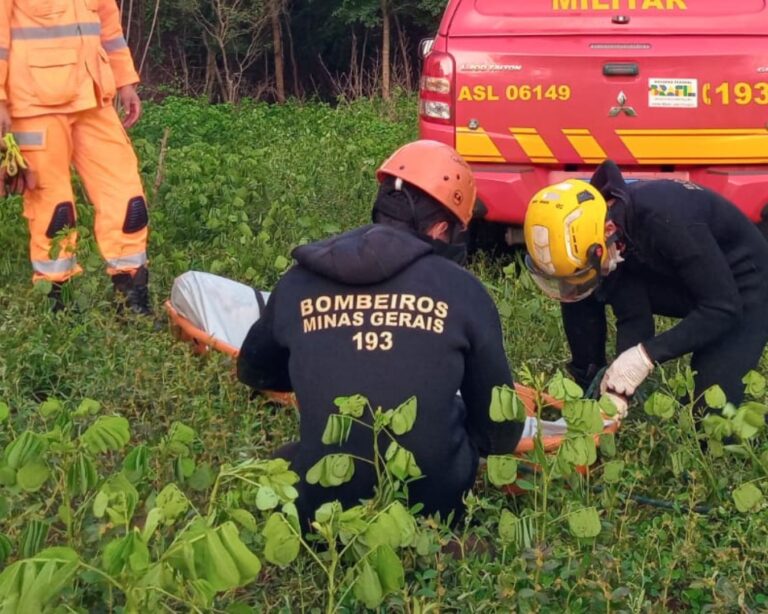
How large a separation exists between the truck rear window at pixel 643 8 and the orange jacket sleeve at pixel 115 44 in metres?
1.75

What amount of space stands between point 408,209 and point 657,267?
1053 mm

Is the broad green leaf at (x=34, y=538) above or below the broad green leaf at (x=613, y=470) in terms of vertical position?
above

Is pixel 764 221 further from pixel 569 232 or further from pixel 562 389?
pixel 562 389

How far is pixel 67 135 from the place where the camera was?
509 cm

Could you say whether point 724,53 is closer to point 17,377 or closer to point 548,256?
point 548,256

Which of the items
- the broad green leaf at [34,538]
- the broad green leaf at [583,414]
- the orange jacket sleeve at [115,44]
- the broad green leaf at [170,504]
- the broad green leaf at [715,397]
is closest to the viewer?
the broad green leaf at [170,504]

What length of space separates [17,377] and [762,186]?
326 cm

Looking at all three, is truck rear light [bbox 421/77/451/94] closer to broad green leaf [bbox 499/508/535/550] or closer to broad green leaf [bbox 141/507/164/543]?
broad green leaf [bbox 499/508/535/550]

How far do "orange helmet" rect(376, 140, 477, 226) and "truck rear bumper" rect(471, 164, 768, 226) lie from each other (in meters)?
2.21


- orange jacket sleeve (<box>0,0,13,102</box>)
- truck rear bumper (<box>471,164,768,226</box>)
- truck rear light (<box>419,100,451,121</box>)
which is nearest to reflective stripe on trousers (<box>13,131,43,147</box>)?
orange jacket sleeve (<box>0,0,13,102</box>)

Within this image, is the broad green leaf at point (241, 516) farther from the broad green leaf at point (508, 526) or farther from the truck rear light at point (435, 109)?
the truck rear light at point (435, 109)

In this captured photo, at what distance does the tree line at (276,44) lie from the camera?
704 inches

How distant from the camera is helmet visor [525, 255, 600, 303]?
11.7 ft

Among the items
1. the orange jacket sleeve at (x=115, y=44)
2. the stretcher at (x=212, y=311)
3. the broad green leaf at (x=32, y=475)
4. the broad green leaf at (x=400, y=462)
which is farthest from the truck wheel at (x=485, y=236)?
the broad green leaf at (x=32, y=475)
